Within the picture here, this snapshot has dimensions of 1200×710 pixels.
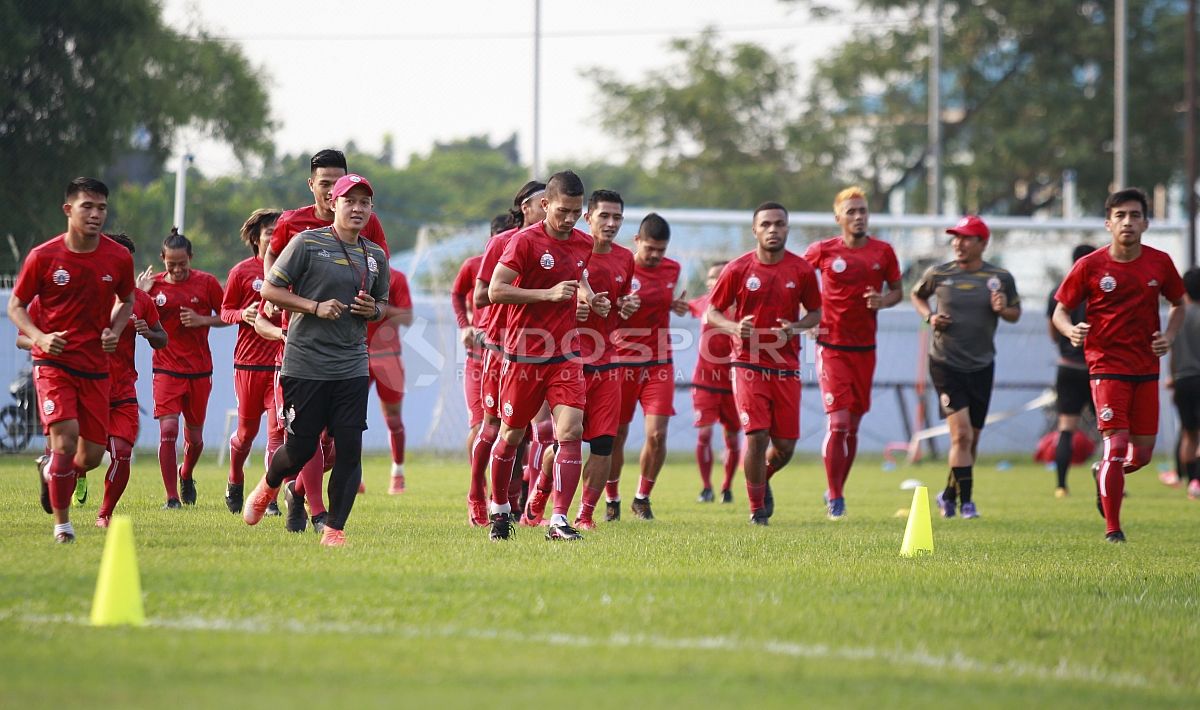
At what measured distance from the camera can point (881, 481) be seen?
19.3 m

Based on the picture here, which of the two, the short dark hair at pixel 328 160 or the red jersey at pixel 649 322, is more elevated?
the short dark hair at pixel 328 160

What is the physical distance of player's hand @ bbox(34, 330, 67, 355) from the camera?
8.72 metres

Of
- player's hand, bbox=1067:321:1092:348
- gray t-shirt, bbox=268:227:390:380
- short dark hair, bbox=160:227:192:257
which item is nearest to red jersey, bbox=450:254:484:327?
short dark hair, bbox=160:227:192:257

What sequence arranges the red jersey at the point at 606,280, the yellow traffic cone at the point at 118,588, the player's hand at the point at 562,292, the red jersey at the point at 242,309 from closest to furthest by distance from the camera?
the yellow traffic cone at the point at 118,588 < the player's hand at the point at 562,292 < the red jersey at the point at 606,280 < the red jersey at the point at 242,309

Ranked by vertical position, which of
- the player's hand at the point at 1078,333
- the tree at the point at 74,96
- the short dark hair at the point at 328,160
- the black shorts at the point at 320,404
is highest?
the tree at the point at 74,96

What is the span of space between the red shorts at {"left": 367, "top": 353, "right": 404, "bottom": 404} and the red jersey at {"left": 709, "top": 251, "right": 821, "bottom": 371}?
4469 mm

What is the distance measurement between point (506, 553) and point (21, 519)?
12.6 feet

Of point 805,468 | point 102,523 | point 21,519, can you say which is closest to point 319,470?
point 102,523

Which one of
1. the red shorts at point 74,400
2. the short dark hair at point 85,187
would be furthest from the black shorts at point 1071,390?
the short dark hair at point 85,187

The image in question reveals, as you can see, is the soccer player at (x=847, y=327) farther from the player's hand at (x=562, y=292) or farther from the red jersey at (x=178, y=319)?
the red jersey at (x=178, y=319)

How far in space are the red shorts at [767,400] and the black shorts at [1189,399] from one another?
6610 millimetres

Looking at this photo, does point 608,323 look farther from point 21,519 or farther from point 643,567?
point 21,519

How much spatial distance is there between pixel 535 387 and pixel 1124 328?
170 inches

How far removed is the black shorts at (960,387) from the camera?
44.0 ft
